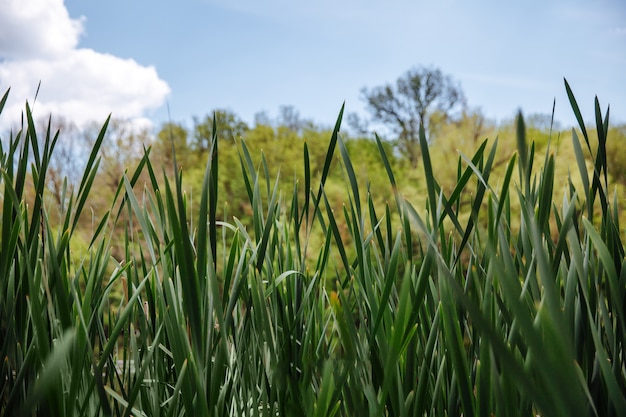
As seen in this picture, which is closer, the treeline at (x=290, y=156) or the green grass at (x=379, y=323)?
the green grass at (x=379, y=323)

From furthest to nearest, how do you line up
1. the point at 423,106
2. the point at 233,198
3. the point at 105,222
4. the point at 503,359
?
the point at 423,106
the point at 233,198
the point at 105,222
the point at 503,359

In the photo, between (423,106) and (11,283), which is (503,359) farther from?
(423,106)

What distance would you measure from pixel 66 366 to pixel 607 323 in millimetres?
395

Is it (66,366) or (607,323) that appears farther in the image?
(66,366)

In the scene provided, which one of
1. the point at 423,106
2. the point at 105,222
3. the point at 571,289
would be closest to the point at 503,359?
the point at 571,289

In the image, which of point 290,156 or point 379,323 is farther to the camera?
point 290,156

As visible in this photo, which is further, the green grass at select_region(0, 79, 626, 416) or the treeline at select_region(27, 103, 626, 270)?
the treeline at select_region(27, 103, 626, 270)

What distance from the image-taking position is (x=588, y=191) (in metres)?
0.46

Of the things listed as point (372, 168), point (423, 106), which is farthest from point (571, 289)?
point (423, 106)

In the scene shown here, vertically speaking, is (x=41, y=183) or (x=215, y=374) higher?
(x=41, y=183)

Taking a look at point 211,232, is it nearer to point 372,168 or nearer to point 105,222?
point 105,222

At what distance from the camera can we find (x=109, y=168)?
12023 millimetres

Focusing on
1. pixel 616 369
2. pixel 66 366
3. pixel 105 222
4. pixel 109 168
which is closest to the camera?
pixel 616 369

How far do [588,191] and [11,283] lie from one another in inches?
17.6
